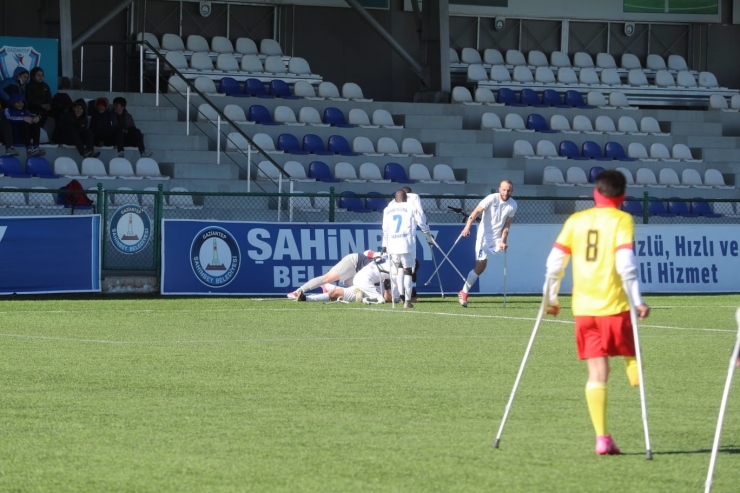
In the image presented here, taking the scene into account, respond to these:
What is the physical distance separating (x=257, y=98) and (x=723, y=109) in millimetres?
14353

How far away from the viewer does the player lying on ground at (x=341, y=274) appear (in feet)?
72.0

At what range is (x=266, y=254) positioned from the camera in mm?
23078

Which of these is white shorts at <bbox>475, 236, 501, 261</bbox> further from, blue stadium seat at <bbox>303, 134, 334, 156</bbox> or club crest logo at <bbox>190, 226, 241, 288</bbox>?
blue stadium seat at <bbox>303, 134, 334, 156</bbox>

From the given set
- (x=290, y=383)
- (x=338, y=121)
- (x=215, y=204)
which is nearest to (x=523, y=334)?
(x=290, y=383)

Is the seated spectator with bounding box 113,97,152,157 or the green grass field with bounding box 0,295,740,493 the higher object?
the seated spectator with bounding box 113,97,152,157

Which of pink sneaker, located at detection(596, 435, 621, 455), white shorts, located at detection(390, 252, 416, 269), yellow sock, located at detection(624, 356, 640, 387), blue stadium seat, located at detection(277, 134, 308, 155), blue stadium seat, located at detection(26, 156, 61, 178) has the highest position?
blue stadium seat, located at detection(277, 134, 308, 155)

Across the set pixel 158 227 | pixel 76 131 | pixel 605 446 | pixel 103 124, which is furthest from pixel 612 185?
pixel 103 124

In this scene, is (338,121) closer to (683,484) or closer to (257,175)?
(257,175)

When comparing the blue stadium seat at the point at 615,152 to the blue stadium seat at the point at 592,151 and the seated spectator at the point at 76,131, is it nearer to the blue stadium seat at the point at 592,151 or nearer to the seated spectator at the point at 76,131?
the blue stadium seat at the point at 592,151

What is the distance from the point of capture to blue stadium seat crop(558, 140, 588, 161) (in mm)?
33281

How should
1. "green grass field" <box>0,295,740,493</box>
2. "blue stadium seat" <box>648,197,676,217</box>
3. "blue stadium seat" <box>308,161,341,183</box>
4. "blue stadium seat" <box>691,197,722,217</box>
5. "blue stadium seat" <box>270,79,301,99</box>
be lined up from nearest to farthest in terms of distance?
1. "green grass field" <box>0,295,740,493</box>
2. "blue stadium seat" <box>308,161,341,183</box>
3. "blue stadium seat" <box>648,197,676,217</box>
4. "blue stadium seat" <box>691,197,722,217</box>
5. "blue stadium seat" <box>270,79,301,99</box>

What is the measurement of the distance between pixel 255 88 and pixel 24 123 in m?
7.38

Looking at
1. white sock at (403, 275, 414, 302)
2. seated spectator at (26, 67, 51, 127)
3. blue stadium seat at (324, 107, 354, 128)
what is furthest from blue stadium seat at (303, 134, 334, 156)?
white sock at (403, 275, 414, 302)

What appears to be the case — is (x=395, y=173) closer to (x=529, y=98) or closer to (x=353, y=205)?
(x=353, y=205)
